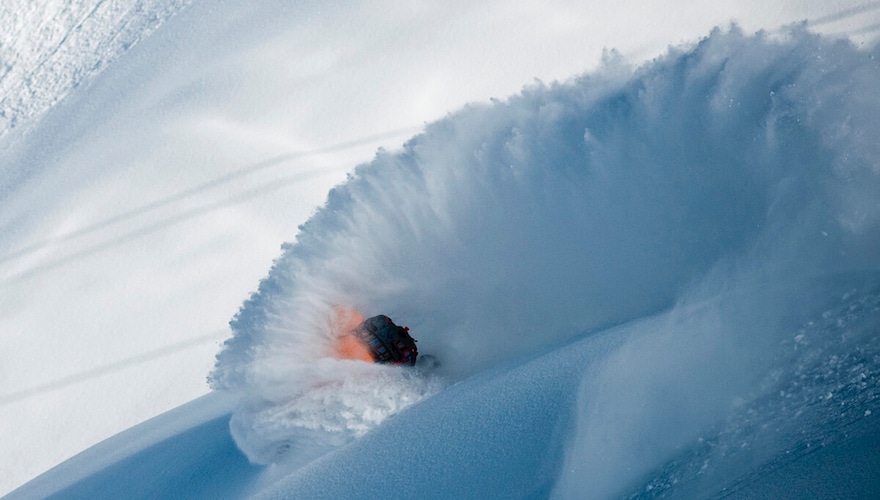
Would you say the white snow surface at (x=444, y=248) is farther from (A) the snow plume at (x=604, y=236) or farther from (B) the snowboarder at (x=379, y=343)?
(B) the snowboarder at (x=379, y=343)

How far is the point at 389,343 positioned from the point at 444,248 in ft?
4.03

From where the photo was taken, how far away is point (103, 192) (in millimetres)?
9414

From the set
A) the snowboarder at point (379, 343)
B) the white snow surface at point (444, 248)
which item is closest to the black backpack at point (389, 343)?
the snowboarder at point (379, 343)

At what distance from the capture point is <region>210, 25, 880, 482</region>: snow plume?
438cm

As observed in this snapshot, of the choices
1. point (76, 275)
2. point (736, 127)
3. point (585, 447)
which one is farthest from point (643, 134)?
point (76, 275)

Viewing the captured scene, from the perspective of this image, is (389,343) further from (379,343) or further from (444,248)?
(444,248)

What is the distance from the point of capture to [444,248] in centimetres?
664

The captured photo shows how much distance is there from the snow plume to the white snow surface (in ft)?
0.07

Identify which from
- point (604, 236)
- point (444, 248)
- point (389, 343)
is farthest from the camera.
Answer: point (444, 248)

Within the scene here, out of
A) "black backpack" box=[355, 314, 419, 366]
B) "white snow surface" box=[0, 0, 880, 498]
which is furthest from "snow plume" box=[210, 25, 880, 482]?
"black backpack" box=[355, 314, 419, 366]

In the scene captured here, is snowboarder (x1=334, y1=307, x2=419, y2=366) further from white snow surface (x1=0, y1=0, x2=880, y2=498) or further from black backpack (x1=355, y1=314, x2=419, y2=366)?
white snow surface (x1=0, y1=0, x2=880, y2=498)

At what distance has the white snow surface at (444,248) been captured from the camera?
3914 millimetres

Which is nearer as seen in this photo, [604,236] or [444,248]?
[604,236]

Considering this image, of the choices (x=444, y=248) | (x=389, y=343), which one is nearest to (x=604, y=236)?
(x=444, y=248)
